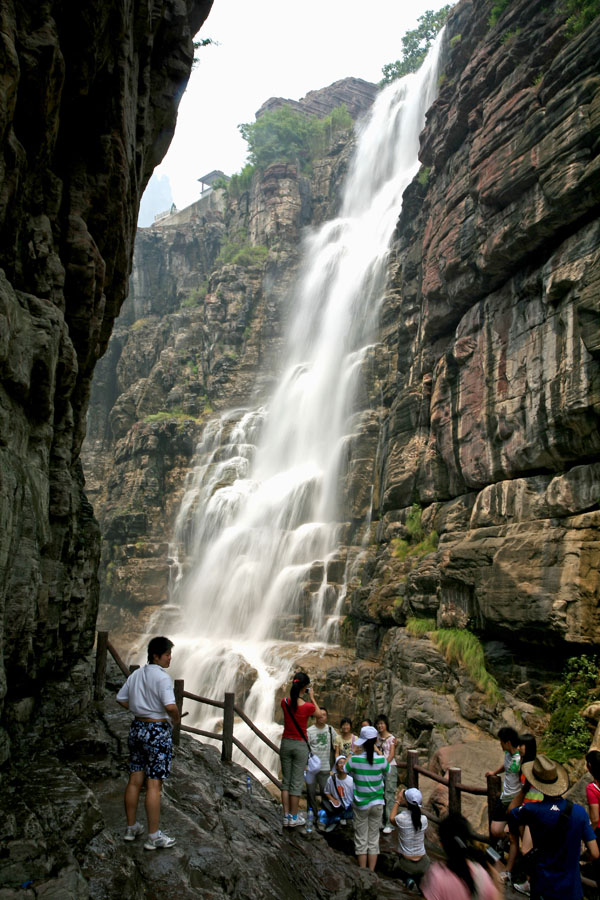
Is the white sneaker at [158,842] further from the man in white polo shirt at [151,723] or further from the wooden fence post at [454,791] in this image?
the wooden fence post at [454,791]

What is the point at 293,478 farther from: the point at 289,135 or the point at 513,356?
the point at 289,135

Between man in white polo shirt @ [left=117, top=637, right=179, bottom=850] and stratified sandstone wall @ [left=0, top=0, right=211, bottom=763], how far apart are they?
4.77ft

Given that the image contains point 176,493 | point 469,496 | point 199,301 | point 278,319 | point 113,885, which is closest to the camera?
point 113,885

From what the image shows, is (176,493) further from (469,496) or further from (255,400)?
(469,496)

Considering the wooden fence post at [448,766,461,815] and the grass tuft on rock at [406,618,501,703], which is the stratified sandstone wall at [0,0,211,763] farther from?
the grass tuft on rock at [406,618,501,703]

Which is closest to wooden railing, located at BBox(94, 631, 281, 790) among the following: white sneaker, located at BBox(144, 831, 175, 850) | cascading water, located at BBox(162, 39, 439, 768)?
white sneaker, located at BBox(144, 831, 175, 850)

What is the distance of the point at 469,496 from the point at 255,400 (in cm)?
2428

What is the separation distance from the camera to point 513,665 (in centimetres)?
1246

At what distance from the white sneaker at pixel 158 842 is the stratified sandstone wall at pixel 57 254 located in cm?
196

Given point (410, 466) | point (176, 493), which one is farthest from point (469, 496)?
point (176, 493)

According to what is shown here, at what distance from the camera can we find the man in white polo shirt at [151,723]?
203 inches

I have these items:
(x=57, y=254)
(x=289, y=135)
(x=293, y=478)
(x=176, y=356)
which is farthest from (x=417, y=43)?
(x=57, y=254)

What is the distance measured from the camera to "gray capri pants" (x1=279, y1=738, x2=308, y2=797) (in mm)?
6625

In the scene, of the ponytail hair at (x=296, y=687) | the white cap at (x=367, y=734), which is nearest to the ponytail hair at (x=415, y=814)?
the white cap at (x=367, y=734)
